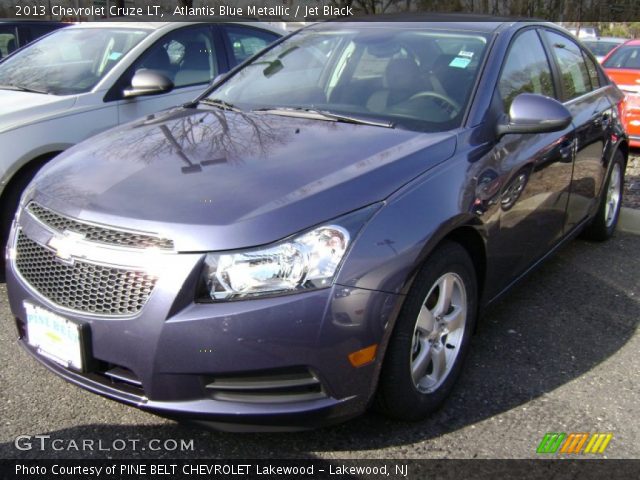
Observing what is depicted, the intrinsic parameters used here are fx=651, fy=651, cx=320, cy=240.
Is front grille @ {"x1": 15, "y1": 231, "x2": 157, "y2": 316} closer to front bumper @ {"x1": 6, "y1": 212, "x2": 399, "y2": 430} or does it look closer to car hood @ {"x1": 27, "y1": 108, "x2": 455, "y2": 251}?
front bumper @ {"x1": 6, "y1": 212, "x2": 399, "y2": 430}

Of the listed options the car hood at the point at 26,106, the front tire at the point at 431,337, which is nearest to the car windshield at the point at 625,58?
the front tire at the point at 431,337

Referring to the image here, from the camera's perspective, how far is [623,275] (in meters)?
4.50

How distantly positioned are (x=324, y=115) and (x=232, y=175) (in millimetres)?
856

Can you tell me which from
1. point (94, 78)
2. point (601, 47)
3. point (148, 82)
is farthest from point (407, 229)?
point (601, 47)

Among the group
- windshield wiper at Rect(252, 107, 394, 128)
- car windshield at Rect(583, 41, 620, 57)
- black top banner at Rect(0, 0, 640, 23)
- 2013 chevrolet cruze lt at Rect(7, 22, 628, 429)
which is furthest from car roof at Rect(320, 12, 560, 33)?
black top banner at Rect(0, 0, 640, 23)

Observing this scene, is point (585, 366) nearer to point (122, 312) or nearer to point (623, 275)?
point (623, 275)

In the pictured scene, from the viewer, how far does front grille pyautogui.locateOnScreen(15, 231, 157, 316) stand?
221 centimetres

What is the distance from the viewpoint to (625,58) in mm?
9203

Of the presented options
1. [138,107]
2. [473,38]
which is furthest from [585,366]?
[138,107]

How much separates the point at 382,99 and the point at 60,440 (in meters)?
2.15

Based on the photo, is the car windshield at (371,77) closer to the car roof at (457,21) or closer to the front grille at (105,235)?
the car roof at (457,21)

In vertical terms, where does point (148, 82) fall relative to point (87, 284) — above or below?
above

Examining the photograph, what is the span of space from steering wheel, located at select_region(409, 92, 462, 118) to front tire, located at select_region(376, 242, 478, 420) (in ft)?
2.39

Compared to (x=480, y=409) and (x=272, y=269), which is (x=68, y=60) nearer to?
(x=272, y=269)
